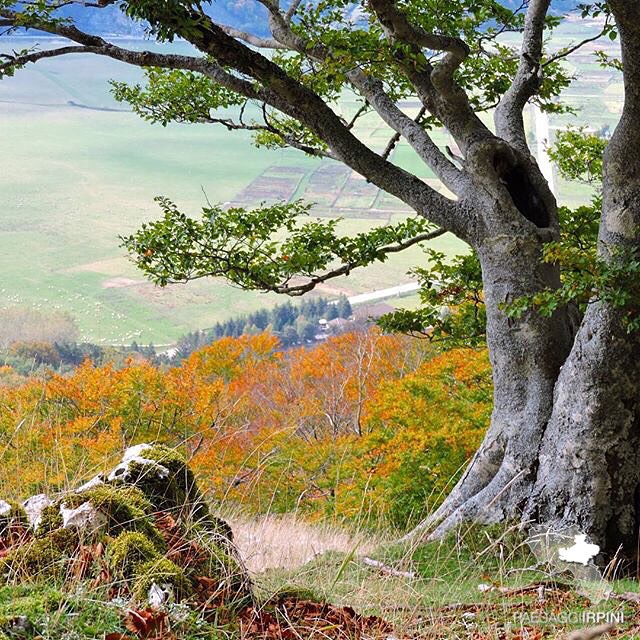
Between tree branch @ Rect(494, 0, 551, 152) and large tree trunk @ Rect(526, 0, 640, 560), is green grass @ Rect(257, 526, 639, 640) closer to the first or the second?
large tree trunk @ Rect(526, 0, 640, 560)

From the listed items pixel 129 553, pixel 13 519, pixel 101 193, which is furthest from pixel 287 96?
pixel 101 193

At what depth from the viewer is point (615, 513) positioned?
19.2 ft

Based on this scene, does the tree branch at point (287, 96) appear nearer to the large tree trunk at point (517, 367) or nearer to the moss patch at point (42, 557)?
the large tree trunk at point (517, 367)

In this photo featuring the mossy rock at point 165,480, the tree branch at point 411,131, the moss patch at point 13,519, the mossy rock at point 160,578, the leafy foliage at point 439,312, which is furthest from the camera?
the leafy foliage at point 439,312

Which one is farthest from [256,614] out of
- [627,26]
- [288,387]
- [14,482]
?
[288,387]

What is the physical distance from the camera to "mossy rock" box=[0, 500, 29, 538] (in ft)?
10.7

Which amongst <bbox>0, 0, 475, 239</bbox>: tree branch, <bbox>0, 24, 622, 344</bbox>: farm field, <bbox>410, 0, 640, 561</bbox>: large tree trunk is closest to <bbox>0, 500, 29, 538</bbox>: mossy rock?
<bbox>410, 0, 640, 561</bbox>: large tree trunk

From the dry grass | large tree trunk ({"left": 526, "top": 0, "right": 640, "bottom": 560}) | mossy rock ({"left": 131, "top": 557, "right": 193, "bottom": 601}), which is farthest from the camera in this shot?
large tree trunk ({"left": 526, "top": 0, "right": 640, "bottom": 560})

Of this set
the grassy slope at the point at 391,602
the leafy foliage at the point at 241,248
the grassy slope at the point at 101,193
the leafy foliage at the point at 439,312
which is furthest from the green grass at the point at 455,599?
the grassy slope at the point at 101,193

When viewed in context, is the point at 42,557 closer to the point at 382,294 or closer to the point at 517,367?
the point at 517,367

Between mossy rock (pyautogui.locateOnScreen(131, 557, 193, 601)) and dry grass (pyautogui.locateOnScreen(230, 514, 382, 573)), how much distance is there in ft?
2.05

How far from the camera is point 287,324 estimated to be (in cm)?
6159

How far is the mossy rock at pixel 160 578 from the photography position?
283 cm

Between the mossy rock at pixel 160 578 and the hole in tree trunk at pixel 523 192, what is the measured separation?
455 centimetres
